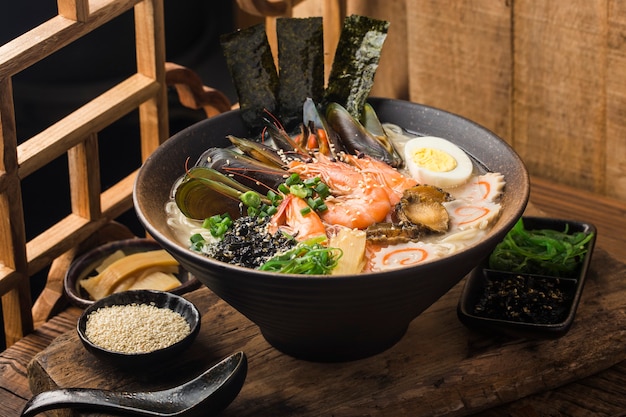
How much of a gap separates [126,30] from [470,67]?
127 cm

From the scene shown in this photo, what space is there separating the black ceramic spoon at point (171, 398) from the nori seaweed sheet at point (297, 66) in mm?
774

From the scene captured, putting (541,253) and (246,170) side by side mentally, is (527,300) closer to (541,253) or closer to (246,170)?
(541,253)

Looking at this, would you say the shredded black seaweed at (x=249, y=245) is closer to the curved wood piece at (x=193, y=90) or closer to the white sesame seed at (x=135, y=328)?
the white sesame seed at (x=135, y=328)

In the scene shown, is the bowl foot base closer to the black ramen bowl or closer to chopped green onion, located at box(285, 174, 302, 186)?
the black ramen bowl

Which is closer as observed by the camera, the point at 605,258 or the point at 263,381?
the point at 263,381

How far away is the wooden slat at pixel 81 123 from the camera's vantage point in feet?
7.48

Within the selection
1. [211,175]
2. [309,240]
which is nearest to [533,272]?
[309,240]

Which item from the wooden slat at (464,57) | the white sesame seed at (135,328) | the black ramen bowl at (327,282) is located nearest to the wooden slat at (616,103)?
the wooden slat at (464,57)

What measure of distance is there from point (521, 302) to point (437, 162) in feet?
1.29

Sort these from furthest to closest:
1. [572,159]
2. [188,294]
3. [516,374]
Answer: [572,159]
[188,294]
[516,374]

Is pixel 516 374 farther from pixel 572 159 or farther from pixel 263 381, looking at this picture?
pixel 572 159

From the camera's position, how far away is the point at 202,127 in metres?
2.29

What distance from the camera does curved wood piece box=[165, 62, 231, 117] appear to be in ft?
9.01

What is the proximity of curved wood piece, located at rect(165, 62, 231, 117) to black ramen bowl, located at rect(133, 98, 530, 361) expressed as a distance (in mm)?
467
